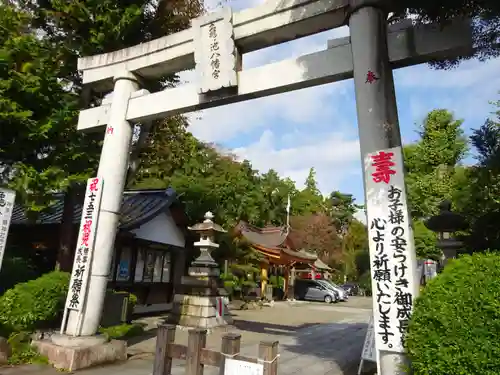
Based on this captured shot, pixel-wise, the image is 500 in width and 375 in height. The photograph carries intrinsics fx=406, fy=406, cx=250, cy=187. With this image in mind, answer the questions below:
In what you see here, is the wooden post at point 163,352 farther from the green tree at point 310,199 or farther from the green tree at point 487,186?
the green tree at point 310,199

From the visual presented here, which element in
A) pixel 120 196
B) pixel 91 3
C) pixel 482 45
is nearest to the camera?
pixel 482 45

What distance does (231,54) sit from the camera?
287 inches

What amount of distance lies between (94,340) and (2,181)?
3.75 meters

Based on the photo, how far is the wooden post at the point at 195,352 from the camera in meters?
4.59

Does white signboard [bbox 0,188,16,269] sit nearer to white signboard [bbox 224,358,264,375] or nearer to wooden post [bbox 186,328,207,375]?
wooden post [bbox 186,328,207,375]

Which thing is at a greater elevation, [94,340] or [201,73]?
[201,73]

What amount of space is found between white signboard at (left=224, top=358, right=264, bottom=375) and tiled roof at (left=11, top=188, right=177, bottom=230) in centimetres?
822

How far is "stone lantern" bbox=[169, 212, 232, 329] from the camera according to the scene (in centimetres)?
1169

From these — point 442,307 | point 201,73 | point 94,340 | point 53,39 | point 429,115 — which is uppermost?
point 429,115

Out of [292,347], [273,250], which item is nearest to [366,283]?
[273,250]

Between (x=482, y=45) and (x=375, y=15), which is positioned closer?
(x=482, y=45)

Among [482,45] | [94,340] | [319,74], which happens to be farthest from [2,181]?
[482,45]

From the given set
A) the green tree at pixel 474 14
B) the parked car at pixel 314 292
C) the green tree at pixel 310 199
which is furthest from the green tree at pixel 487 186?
the green tree at pixel 310 199

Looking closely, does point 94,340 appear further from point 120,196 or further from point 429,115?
point 429,115
